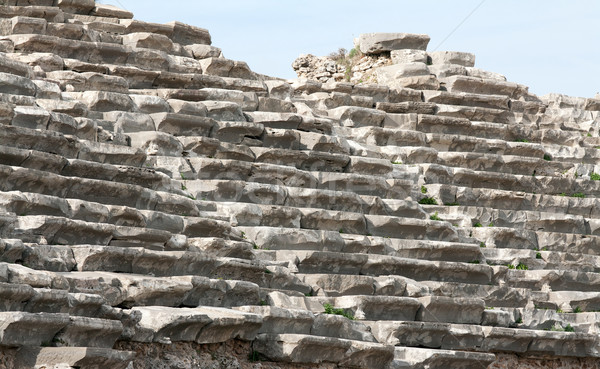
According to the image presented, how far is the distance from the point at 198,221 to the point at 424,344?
8.75 feet

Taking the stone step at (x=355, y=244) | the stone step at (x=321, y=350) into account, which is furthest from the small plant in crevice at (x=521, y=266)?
the stone step at (x=321, y=350)

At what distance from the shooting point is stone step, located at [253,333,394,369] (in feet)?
31.0

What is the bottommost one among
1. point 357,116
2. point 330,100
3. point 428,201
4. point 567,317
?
point 567,317

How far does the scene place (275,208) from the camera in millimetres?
11961

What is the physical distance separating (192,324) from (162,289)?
0.52 metres

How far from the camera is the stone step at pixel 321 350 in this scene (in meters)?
9.45

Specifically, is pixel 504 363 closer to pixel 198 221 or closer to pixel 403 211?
pixel 403 211

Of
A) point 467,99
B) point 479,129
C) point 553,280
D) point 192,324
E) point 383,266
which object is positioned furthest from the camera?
point 467,99

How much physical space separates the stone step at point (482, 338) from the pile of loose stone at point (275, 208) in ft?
A: 0.08

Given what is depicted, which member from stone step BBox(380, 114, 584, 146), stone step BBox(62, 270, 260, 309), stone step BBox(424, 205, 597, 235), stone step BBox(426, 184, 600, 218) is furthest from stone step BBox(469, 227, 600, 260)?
stone step BBox(62, 270, 260, 309)

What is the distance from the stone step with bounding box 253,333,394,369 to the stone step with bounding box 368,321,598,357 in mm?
586

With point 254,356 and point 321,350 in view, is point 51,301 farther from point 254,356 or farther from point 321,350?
point 321,350

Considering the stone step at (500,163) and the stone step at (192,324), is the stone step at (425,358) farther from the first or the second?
the stone step at (500,163)

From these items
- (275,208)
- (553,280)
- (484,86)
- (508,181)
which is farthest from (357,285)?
(484,86)
